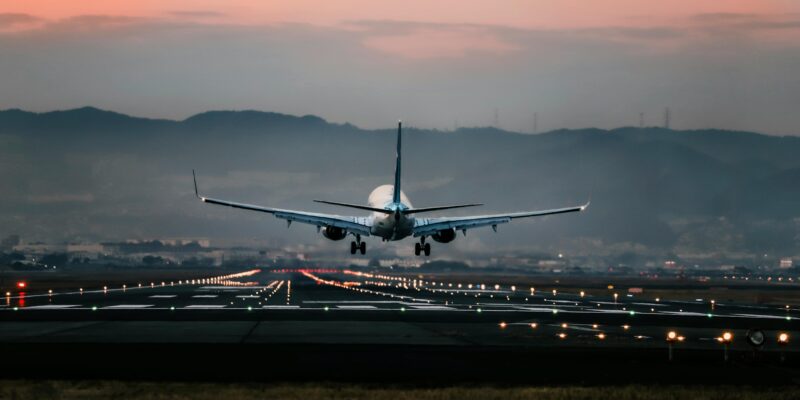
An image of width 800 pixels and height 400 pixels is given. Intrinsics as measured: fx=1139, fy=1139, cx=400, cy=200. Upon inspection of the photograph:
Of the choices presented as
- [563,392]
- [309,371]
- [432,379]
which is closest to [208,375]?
[309,371]

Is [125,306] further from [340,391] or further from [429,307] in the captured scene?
[340,391]

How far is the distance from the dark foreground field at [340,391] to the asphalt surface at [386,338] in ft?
7.04

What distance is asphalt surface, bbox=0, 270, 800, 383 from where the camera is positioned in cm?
3447

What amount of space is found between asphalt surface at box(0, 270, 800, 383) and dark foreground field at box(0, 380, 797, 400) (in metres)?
2.15

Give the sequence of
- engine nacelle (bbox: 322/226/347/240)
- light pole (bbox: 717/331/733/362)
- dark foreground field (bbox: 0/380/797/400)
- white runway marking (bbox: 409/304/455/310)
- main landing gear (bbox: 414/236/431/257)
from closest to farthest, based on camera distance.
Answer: dark foreground field (bbox: 0/380/797/400) → light pole (bbox: 717/331/733/362) → white runway marking (bbox: 409/304/455/310) → main landing gear (bbox: 414/236/431/257) → engine nacelle (bbox: 322/226/347/240)

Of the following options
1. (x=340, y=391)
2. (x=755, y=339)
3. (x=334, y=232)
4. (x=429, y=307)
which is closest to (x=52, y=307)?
(x=429, y=307)

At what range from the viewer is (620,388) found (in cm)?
2975

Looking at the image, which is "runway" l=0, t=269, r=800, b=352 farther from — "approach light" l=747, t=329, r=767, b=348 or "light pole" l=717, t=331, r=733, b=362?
"approach light" l=747, t=329, r=767, b=348

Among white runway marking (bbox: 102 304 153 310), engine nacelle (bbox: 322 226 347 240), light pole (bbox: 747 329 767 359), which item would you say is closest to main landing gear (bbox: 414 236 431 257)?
engine nacelle (bbox: 322 226 347 240)

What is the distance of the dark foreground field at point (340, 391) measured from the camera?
28.1 m

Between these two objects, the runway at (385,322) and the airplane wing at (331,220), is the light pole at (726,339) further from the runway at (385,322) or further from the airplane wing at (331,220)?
the airplane wing at (331,220)

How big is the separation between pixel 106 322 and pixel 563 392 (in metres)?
32.4

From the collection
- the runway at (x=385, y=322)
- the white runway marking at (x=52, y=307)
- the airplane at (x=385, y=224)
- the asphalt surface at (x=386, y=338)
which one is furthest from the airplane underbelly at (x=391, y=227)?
the white runway marking at (x=52, y=307)

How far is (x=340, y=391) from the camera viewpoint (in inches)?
1141
